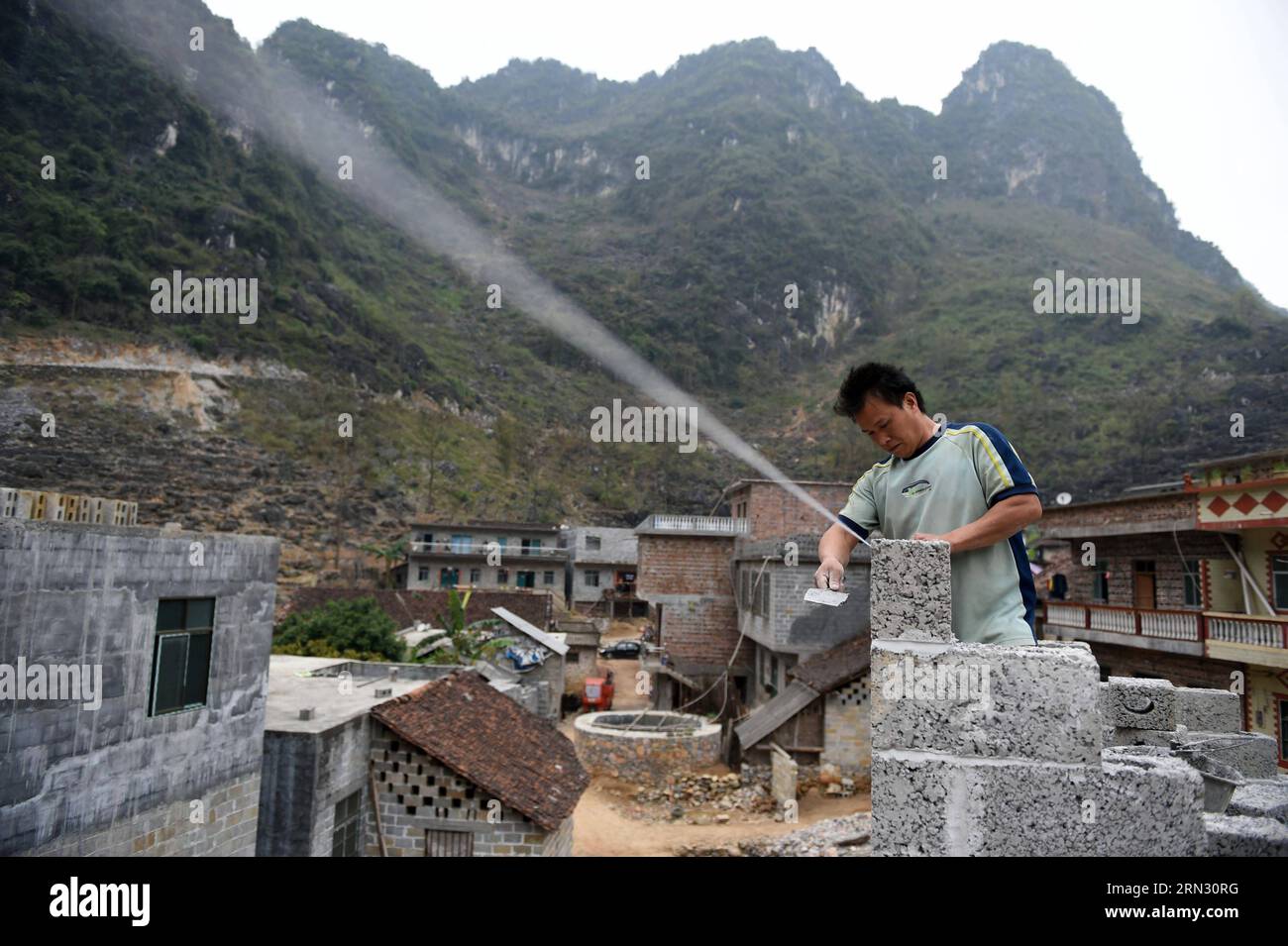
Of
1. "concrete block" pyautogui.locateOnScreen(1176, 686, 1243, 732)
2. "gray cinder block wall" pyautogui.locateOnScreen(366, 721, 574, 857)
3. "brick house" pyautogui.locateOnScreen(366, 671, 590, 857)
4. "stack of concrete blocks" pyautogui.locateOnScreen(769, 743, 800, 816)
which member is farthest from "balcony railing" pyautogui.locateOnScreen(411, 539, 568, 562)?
"concrete block" pyautogui.locateOnScreen(1176, 686, 1243, 732)

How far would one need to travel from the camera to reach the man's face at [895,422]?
125 inches

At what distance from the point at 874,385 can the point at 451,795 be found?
11.2m

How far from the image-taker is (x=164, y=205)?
230ft

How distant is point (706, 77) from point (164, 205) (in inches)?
6291

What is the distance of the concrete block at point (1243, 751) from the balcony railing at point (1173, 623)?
49.3ft

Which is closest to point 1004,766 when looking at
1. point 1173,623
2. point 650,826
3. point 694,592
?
point 650,826

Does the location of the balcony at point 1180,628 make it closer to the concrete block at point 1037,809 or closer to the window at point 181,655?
the concrete block at point 1037,809

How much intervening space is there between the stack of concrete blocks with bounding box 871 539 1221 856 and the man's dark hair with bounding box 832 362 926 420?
84cm

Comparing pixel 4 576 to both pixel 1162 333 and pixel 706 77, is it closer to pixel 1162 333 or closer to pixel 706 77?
pixel 1162 333

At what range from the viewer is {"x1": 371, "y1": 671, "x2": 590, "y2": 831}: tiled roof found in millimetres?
11891

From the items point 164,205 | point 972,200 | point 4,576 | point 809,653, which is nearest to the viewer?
point 4,576

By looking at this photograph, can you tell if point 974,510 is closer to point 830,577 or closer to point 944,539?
point 944,539
